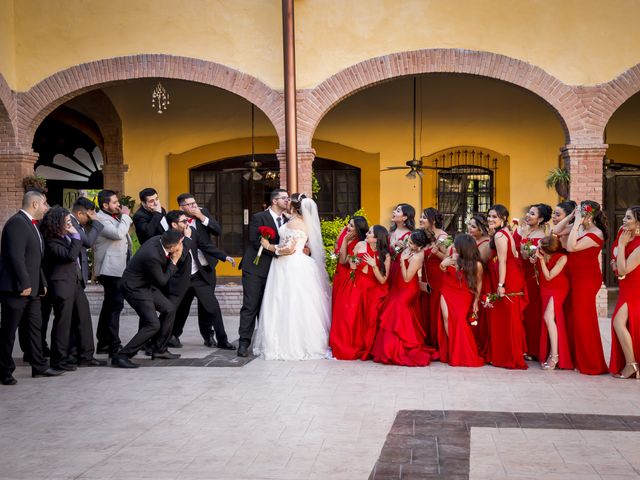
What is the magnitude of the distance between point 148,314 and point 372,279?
2311mm

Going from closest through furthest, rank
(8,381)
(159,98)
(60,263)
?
1. (8,381)
2. (60,263)
3. (159,98)

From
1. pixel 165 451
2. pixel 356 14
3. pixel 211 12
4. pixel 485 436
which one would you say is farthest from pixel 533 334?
pixel 211 12

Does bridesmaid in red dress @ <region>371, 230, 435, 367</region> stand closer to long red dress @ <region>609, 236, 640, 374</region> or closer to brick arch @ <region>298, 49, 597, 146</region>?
long red dress @ <region>609, 236, 640, 374</region>

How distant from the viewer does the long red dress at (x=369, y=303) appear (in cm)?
860

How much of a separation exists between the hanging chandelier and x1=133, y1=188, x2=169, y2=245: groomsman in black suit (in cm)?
681

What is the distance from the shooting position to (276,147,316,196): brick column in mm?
12336

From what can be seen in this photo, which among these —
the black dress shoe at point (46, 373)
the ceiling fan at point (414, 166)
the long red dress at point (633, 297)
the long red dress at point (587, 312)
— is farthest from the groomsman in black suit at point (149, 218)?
the ceiling fan at point (414, 166)

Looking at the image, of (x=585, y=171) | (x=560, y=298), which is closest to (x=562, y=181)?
(x=585, y=171)

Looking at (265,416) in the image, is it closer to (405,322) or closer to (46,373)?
(405,322)

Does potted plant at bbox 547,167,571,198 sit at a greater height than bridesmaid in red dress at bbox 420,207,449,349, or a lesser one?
greater

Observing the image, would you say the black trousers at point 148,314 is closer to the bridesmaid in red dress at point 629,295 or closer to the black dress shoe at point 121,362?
the black dress shoe at point 121,362

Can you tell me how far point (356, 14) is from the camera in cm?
1228

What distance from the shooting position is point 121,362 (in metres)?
8.25

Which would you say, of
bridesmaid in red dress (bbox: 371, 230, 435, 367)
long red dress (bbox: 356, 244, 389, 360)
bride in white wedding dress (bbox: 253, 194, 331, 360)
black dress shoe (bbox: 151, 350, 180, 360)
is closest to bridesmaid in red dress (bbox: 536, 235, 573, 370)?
bridesmaid in red dress (bbox: 371, 230, 435, 367)
